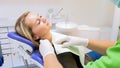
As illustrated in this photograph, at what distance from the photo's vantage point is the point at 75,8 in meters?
2.37

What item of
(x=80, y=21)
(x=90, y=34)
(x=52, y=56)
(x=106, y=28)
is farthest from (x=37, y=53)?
(x=106, y=28)

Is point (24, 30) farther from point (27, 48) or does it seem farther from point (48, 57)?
point (48, 57)

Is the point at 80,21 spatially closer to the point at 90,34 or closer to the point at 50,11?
the point at 90,34

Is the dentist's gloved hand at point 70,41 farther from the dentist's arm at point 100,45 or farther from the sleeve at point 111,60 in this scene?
the sleeve at point 111,60

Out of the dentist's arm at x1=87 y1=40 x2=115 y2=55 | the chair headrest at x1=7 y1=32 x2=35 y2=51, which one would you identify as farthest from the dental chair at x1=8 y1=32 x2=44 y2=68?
the dentist's arm at x1=87 y1=40 x2=115 y2=55

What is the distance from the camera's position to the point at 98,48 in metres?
1.46

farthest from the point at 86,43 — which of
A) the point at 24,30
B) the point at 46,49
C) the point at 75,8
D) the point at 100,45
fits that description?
the point at 75,8

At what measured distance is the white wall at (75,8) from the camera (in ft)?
6.71

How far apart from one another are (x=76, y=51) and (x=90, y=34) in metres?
0.71

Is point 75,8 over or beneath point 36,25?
over

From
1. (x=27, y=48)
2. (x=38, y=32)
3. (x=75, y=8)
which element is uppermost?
(x=75, y=8)

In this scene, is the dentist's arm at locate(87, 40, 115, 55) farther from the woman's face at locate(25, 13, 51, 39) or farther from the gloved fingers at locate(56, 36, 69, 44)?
the woman's face at locate(25, 13, 51, 39)

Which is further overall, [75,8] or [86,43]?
[75,8]

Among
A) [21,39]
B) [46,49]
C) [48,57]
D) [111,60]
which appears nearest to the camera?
[111,60]
